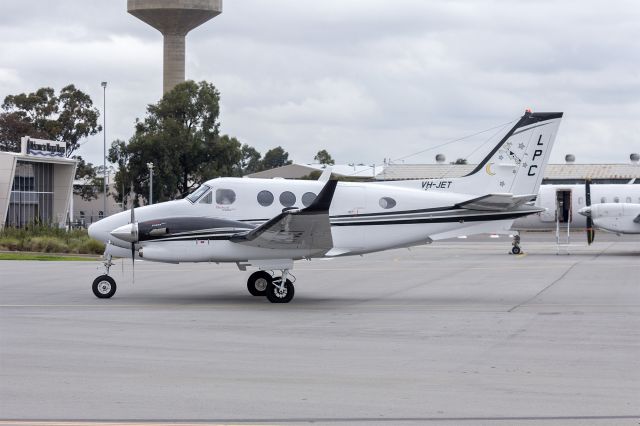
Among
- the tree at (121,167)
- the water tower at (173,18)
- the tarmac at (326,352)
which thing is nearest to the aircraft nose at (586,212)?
the tarmac at (326,352)

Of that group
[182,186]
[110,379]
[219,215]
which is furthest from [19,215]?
[110,379]

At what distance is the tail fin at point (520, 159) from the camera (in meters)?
23.5

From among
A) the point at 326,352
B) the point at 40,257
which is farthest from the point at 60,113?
the point at 326,352

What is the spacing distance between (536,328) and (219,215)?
7997 millimetres

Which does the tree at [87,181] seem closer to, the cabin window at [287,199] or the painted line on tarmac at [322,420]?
the cabin window at [287,199]

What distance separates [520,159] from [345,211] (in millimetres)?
4644

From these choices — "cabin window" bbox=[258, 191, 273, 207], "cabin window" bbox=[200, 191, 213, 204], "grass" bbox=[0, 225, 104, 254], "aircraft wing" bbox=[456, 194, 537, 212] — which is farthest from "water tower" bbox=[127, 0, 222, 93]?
"aircraft wing" bbox=[456, 194, 537, 212]

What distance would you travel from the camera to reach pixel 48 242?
4191 centimetres

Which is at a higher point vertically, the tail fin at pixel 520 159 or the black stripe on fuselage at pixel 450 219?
the tail fin at pixel 520 159

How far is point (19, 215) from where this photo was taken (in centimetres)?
6762

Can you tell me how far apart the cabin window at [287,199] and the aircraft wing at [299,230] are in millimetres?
1510

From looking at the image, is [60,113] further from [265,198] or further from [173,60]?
[265,198]

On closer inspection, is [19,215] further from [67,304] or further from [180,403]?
[180,403]

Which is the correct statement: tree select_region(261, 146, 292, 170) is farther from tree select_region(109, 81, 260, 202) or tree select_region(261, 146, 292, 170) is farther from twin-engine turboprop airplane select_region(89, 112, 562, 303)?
twin-engine turboprop airplane select_region(89, 112, 562, 303)
